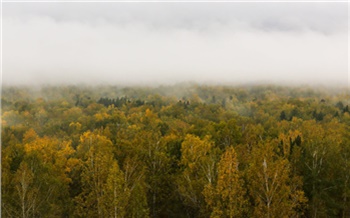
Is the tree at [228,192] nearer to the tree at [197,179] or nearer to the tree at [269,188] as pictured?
the tree at [269,188]

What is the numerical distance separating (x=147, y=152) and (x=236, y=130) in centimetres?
2406

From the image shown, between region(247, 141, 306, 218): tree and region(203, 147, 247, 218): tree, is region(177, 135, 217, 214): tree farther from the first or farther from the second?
region(247, 141, 306, 218): tree

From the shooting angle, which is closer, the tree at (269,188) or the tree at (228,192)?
the tree at (269,188)

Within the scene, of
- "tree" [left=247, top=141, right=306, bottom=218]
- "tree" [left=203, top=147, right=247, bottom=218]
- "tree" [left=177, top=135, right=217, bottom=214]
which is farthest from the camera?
"tree" [left=177, top=135, right=217, bottom=214]

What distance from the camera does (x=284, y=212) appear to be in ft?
102

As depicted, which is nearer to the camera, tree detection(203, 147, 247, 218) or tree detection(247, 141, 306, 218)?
tree detection(247, 141, 306, 218)

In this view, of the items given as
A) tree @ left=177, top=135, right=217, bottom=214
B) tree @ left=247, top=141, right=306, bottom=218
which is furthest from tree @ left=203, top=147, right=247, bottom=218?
tree @ left=177, top=135, right=217, bottom=214

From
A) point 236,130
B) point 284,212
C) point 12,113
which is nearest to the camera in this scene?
point 284,212

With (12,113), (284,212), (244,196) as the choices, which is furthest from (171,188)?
(12,113)

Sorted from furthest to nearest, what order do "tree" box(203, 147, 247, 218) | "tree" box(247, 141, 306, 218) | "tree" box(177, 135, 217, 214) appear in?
"tree" box(177, 135, 217, 214), "tree" box(203, 147, 247, 218), "tree" box(247, 141, 306, 218)

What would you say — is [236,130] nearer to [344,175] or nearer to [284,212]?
[344,175]

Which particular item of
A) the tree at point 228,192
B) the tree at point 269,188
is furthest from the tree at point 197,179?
the tree at point 269,188

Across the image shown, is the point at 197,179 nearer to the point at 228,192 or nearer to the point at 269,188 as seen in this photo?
the point at 228,192

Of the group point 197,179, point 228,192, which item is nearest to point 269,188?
point 228,192
